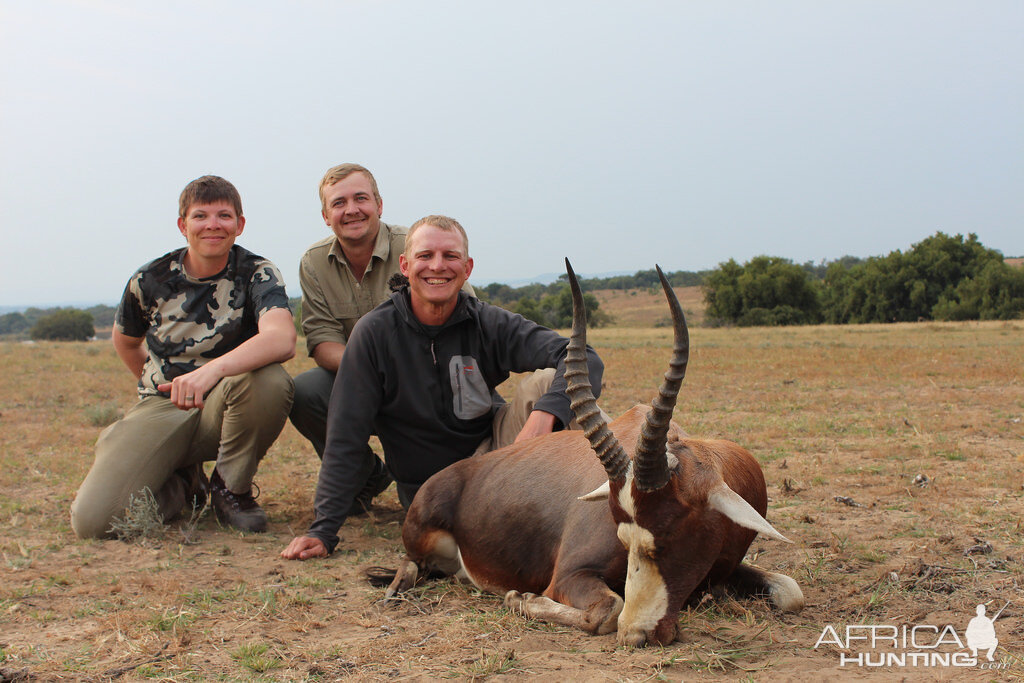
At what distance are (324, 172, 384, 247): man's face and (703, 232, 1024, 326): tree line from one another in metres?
55.2

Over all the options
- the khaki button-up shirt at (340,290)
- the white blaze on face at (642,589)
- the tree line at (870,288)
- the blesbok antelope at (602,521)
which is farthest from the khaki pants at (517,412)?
the tree line at (870,288)

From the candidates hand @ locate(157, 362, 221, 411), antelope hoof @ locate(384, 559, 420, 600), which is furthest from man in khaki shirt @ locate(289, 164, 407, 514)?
antelope hoof @ locate(384, 559, 420, 600)

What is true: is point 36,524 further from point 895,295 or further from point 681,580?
point 895,295

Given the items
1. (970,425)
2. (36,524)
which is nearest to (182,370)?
(36,524)

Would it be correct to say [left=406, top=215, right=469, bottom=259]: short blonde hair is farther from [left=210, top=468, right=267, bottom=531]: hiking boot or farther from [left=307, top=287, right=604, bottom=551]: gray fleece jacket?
[left=210, top=468, right=267, bottom=531]: hiking boot

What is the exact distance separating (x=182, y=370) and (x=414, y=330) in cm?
208

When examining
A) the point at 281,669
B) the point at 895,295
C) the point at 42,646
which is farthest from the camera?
the point at 895,295

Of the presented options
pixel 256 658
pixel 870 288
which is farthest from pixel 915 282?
pixel 256 658

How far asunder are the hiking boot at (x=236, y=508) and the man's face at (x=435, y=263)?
2344 mm

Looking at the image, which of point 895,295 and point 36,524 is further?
point 895,295

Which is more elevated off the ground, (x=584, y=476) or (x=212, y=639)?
(x=584, y=476)

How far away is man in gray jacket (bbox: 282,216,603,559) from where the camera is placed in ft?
17.9

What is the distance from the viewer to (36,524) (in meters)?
6.39

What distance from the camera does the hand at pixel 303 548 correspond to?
5.57 m
